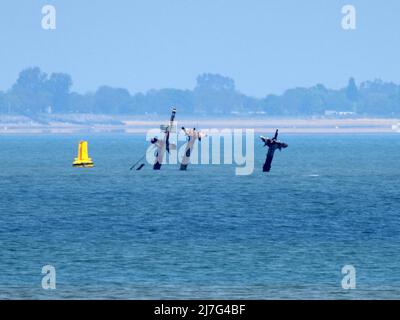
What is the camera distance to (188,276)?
58.2m

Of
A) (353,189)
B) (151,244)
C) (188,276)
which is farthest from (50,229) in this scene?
(353,189)

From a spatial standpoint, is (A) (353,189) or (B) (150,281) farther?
(A) (353,189)

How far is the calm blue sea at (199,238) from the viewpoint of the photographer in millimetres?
55125

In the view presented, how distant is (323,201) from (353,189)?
1834 centimetres

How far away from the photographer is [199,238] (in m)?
75.9

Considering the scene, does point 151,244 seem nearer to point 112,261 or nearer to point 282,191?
point 112,261

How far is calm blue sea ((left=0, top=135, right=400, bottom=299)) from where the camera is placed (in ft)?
181

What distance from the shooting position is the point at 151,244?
237 ft
